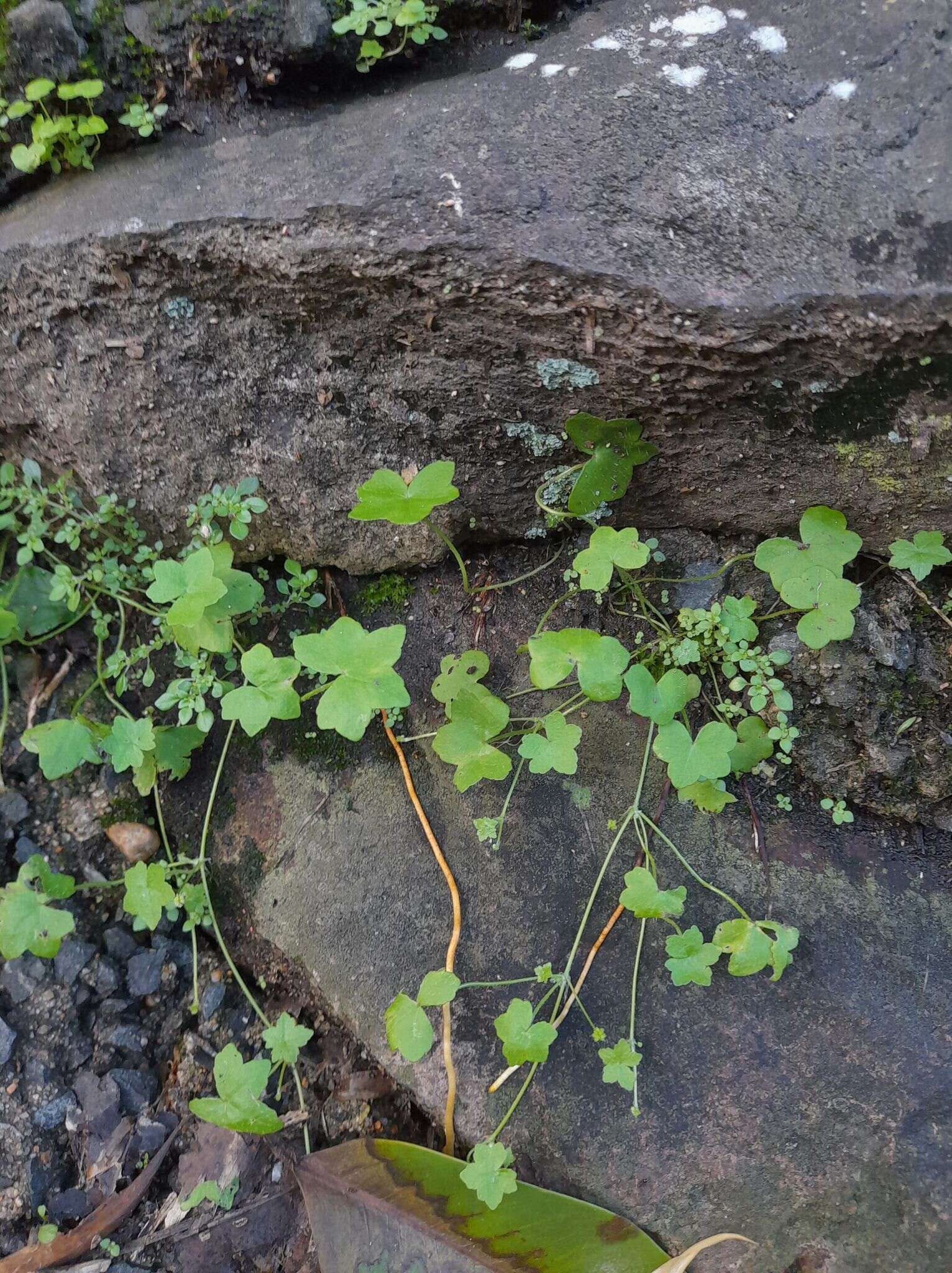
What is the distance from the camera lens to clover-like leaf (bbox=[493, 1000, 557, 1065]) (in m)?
1.55

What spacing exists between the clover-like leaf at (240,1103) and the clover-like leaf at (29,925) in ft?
1.39

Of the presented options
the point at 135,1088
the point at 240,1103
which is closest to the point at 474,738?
A: the point at 240,1103

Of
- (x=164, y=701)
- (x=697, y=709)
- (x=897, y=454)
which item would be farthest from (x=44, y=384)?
(x=897, y=454)

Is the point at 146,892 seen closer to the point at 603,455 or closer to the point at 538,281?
the point at 603,455

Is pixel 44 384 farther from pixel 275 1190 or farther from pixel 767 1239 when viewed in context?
pixel 767 1239

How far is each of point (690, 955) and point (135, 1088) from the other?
1273 mm

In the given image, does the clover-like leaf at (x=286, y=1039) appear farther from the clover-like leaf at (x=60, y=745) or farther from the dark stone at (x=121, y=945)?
the clover-like leaf at (x=60, y=745)

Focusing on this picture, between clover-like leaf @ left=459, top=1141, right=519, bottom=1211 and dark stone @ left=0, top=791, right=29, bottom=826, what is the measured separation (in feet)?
4.42

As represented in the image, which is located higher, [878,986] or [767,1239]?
[878,986]

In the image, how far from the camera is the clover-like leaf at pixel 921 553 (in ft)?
5.01

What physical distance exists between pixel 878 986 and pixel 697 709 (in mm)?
583

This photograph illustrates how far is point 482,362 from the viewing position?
5.24 ft

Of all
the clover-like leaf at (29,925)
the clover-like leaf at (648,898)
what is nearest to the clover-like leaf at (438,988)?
the clover-like leaf at (648,898)

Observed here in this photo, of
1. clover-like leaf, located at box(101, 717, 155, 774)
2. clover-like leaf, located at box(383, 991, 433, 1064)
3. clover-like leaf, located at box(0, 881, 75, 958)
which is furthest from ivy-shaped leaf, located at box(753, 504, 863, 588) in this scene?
clover-like leaf, located at box(0, 881, 75, 958)
